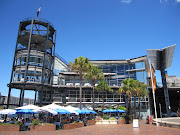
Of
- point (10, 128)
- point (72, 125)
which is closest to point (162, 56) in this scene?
point (72, 125)

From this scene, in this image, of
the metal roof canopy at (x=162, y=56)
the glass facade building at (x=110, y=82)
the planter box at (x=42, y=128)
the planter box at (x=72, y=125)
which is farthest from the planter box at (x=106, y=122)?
the metal roof canopy at (x=162, y=56)

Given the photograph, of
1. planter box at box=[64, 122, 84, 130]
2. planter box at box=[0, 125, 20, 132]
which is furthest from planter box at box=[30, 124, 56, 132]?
planter box at box=[64, 122, 84, 130]

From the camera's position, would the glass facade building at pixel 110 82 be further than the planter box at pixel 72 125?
Yes

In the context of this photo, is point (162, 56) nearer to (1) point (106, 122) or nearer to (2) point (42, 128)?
(1) point (106, 122)

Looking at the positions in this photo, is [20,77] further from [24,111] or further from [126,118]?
[126,118]

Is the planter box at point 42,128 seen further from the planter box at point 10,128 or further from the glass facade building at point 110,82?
the glass facade building at point 110,82

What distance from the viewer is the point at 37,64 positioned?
36.7 m

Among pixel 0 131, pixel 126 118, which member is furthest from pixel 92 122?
pixel 0 131

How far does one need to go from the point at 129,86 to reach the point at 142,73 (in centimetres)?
1595

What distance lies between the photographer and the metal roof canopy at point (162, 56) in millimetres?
34819

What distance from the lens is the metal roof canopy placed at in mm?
34819

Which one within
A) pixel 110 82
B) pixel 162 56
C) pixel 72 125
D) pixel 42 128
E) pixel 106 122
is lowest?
pixel 106 122

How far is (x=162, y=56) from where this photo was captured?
37625mm

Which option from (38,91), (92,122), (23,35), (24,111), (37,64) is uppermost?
(23,35)
